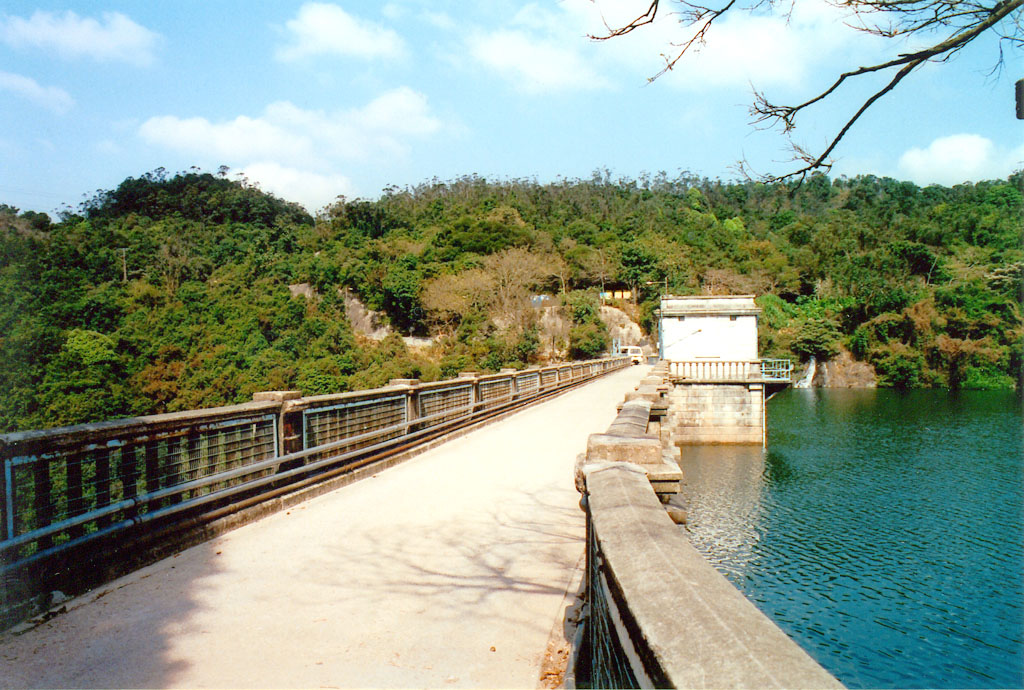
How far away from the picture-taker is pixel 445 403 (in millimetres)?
12625

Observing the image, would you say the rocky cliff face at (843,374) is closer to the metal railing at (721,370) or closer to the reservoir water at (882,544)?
the reservoir water at (882,544)

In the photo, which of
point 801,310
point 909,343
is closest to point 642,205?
point 801,310

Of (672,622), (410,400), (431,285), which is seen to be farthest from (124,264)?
(672,622)

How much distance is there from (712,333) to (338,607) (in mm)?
34086

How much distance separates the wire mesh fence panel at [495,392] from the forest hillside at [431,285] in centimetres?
2329

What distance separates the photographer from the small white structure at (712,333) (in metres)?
35.4

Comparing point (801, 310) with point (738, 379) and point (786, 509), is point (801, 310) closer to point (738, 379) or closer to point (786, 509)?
point (738, 379)

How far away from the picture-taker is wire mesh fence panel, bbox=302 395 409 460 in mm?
7496

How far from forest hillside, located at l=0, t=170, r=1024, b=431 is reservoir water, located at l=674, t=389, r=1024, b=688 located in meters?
21.6

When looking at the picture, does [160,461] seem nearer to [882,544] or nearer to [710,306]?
[882,544]

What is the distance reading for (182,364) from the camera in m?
47.2

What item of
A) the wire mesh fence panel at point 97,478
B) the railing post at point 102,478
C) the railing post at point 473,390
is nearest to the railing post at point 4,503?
the wire mesh fence panel at point 97,478

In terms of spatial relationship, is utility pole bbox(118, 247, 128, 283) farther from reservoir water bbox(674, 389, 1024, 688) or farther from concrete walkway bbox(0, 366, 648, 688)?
concrete walkway bbox(0, 366, 648, 688)

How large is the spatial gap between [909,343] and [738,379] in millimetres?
37813
